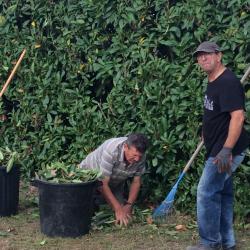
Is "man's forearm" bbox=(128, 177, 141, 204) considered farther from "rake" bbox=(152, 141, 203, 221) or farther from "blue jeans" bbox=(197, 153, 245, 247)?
"blue jeans" bbox=(197, 153, 245, 247)

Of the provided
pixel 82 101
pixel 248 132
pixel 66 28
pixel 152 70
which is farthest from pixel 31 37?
pixel 248 132

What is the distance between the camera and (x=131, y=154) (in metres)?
6.08

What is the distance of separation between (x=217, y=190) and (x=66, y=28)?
289 cm

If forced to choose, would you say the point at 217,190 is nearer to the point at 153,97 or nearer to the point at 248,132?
the point at 248,132

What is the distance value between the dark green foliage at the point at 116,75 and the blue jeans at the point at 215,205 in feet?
2.06

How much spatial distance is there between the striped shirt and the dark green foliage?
0.94 feet

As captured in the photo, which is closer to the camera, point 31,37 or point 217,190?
point 217,190

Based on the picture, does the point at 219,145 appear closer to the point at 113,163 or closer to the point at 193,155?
the point at 193,155

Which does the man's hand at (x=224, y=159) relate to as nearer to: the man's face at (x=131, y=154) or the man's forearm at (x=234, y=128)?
the man's forearm at (x=234, y=128)

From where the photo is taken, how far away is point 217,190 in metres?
5.46

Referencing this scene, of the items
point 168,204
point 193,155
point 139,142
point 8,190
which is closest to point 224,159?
point 193,155

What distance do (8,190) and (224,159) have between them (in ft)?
8.65

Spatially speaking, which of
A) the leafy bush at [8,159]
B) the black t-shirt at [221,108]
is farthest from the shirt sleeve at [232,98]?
the leafy bush at [8,159]

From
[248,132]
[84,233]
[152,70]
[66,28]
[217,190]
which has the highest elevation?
[66,28]
